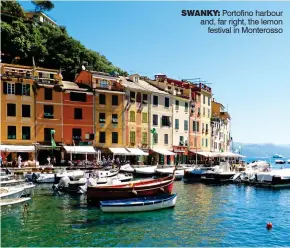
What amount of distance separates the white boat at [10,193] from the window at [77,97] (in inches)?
947

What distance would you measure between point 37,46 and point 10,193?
45.6 metres

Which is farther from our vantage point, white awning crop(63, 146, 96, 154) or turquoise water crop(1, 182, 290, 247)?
white awning crop(63, 146, 96, 154)

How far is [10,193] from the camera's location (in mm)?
24938

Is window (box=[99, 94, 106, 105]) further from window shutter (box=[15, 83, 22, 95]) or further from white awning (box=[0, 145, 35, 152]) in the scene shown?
white awning (box=[0, 145, 35, 152])

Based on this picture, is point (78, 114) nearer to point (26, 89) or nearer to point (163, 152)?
point (26, 89)

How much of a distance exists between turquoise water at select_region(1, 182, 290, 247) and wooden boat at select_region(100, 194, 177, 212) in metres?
0.48

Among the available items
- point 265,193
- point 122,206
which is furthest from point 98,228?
point 265,193

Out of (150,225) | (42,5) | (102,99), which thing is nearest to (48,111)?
(102,99)

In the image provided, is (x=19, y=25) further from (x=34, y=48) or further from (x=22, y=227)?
(x=22, y=227)

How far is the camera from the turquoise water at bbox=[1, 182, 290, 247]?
19078 millimetres

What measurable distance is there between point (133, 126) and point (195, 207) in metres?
28.6

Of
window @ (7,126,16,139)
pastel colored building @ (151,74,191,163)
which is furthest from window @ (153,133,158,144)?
window @ (7,126,16,139)

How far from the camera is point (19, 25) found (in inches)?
2584

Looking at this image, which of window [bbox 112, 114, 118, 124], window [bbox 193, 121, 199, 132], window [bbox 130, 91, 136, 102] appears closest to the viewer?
window [bbox 112, 114, 118, 124]
